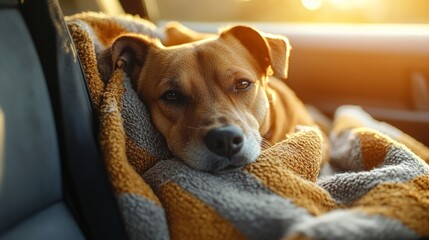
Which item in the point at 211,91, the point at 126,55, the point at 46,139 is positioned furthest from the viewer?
the point at 126,55

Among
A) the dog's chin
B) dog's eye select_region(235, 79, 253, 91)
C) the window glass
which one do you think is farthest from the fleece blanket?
the window glass

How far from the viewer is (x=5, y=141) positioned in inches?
39.3

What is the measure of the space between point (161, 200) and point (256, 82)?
700 mm

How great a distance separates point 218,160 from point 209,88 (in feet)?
1.16

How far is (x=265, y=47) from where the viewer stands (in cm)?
178

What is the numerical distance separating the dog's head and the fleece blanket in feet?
0.20

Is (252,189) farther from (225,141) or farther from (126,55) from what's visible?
(126,55)

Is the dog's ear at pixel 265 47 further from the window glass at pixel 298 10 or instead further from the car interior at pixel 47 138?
the window glass at pixel 298 10

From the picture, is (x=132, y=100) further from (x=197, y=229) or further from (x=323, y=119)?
(x=323, y=119)

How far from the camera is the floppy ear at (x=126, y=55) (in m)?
1.59

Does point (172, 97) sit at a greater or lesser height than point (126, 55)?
lesser

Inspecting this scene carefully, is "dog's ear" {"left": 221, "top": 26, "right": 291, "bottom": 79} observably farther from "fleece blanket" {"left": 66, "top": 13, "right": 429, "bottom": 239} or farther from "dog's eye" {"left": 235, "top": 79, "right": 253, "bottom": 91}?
"fleece blanket" {"left": 66, "top": 13, "right": 429, "bottom": 239}

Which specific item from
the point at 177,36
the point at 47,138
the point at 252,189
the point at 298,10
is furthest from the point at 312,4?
the point at 47,138

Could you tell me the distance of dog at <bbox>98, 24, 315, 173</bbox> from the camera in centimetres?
→ 136
